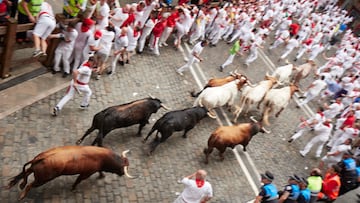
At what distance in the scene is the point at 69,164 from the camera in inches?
295

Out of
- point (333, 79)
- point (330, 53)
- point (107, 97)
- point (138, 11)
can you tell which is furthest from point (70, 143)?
point (330, 53)

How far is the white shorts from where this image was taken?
10211 mm

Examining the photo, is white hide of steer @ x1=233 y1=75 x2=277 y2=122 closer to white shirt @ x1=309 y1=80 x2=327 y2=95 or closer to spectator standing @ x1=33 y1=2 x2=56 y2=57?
white shirt @ x1=309 y1=80 x2=327 y2=95

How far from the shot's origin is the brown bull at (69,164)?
23.6 feet

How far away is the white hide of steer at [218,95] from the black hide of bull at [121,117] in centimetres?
201

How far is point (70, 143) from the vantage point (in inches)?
369

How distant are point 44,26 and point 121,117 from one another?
3.34m

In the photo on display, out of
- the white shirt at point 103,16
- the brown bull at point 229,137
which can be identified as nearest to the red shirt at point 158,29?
the white shirt at point 103,16

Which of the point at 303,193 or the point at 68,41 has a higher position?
the point at 68,41

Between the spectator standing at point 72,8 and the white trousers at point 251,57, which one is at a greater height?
the spectator standing at point 72,8

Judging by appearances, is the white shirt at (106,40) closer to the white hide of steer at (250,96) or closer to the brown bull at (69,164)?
the brown bull at (69,164)

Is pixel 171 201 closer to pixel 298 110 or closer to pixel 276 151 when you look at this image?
pixel 276 151

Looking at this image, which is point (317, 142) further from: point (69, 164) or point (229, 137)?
point (69, 164)

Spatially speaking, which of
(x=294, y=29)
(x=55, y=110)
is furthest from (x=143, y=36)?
(x=294, y=29)
